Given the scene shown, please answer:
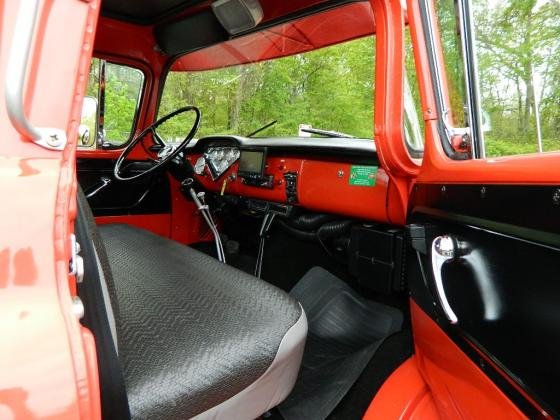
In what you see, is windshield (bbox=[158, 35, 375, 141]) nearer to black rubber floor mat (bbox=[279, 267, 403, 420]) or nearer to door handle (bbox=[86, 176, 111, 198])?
door handle (bbox=[86, 176, 111, 198])

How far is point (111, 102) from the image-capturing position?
2875 mm

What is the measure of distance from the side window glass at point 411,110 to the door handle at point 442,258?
427 millimetres

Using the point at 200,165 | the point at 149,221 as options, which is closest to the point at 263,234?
the point at 200,165

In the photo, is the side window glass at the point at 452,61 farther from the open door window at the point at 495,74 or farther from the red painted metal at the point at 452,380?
the red painted metal at the point at 452,380

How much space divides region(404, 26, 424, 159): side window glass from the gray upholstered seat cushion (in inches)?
25.5

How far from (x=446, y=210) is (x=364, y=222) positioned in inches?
37.5

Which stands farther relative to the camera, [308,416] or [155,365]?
[308,416]

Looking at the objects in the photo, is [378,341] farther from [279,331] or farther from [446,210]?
[446,210]

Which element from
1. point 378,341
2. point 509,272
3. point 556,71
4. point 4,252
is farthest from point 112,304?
point 378,341

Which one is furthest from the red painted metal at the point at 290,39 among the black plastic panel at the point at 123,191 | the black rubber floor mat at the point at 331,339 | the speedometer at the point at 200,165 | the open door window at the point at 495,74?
the black rubber floor mat at the point at 331,339

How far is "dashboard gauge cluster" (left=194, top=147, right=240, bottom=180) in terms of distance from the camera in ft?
8.98

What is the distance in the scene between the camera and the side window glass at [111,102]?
107 inches

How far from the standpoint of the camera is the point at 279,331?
1172 mm

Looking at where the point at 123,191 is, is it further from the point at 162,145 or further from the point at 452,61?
the point at 452,61
